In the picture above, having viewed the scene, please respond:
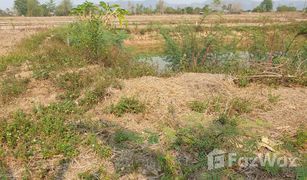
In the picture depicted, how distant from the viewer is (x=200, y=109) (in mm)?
4109

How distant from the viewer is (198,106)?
13.6 ft

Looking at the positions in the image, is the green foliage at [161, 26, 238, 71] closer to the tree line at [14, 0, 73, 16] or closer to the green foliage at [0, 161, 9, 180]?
the green foliage at [0, 161, 9, 180]

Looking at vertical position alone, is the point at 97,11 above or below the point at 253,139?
above

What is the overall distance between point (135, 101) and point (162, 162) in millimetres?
1327

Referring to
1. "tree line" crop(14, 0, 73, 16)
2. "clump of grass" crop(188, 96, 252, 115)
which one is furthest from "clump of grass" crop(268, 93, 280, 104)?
"tree line" crop(14, 0, 73, 16)

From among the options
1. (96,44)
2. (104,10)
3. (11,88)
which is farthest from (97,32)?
(11,88)

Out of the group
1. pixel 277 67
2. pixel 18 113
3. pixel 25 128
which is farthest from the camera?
pixel 277 67

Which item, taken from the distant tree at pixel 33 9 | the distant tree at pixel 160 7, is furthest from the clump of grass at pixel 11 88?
the distant tree at pixel 160 7

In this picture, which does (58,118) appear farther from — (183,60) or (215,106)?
(183,60)

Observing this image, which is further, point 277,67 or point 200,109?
point 277,67

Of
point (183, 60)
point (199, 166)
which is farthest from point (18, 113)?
point (183, 60)

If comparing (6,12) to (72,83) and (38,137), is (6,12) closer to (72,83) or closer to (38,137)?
(72,83)

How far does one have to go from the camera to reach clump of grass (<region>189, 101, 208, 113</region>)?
411 centimetres

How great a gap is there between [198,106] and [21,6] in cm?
4910
